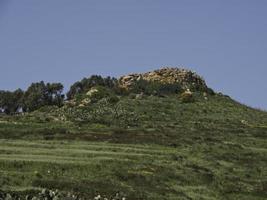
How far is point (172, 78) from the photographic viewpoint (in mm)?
126375

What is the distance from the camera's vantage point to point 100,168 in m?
44.1

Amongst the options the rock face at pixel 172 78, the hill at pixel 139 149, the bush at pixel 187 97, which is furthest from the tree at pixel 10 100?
the bush at pixel 187 97

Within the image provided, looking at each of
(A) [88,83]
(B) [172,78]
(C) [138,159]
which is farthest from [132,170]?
(A) [88,83]

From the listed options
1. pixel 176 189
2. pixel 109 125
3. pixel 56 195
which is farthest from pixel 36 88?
pixel 56 195

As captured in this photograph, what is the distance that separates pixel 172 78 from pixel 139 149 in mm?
70583

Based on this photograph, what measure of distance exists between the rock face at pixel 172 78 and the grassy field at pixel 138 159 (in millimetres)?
36151

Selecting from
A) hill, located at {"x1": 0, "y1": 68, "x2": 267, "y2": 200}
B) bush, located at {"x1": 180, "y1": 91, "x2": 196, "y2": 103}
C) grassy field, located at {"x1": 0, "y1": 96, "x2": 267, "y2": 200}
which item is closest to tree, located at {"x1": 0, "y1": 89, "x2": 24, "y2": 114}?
hill, located at {"x1": 0, "y1": 68, "x2": 267, "y2": 200}

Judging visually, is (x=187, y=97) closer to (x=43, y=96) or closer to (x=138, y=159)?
(x=43, y=96)

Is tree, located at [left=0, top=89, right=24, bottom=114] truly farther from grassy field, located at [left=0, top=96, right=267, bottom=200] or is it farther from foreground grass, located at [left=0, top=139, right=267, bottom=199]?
foreground grass, located at [left=0, top=139, right=267, bottom=199]

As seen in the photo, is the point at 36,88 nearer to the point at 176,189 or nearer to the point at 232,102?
the point at 232,102

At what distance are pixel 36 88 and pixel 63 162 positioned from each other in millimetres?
87886

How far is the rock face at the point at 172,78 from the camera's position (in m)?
124

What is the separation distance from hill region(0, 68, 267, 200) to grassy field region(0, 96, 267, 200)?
0.07m

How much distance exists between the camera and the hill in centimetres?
3972
